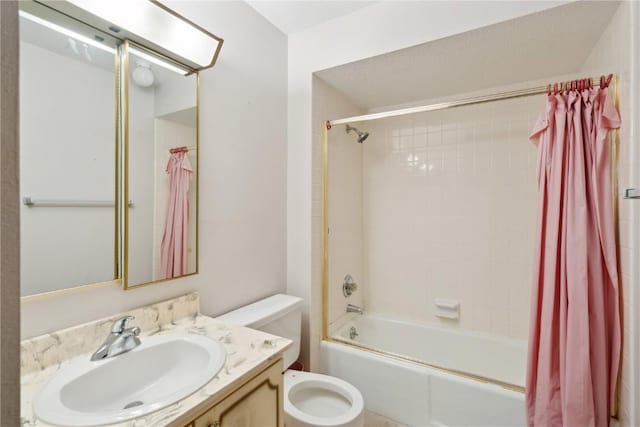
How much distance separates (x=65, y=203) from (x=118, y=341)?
0.49m

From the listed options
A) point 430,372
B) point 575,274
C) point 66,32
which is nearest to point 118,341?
point 66,32

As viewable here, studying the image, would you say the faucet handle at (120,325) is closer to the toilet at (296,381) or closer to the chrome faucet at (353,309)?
the toilet at (296,381)

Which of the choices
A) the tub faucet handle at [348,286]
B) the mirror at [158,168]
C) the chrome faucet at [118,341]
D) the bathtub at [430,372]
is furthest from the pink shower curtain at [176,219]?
the tub faucet handle at [348,286]

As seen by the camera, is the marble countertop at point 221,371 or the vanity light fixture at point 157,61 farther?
the vanity light fixture at point 157,61

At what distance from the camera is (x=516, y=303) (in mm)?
2049

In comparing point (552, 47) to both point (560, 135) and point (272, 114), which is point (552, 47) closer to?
point (560, 135)

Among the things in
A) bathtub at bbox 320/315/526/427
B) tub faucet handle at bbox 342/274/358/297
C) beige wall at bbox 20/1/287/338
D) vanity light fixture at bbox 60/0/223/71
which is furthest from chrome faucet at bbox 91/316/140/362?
tub faucet handle at bbox 342/274/358/297

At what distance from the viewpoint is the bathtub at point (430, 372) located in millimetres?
1511

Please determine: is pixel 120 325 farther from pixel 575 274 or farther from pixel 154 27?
pixel 575 274

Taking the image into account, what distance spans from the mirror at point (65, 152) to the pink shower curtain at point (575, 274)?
1815mm

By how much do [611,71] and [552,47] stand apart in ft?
1.12

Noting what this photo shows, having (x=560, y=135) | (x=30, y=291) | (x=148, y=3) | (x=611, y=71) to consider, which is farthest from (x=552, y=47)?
(x=30, y=291)

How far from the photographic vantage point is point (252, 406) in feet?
3.08

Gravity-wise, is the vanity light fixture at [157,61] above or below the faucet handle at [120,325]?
above
